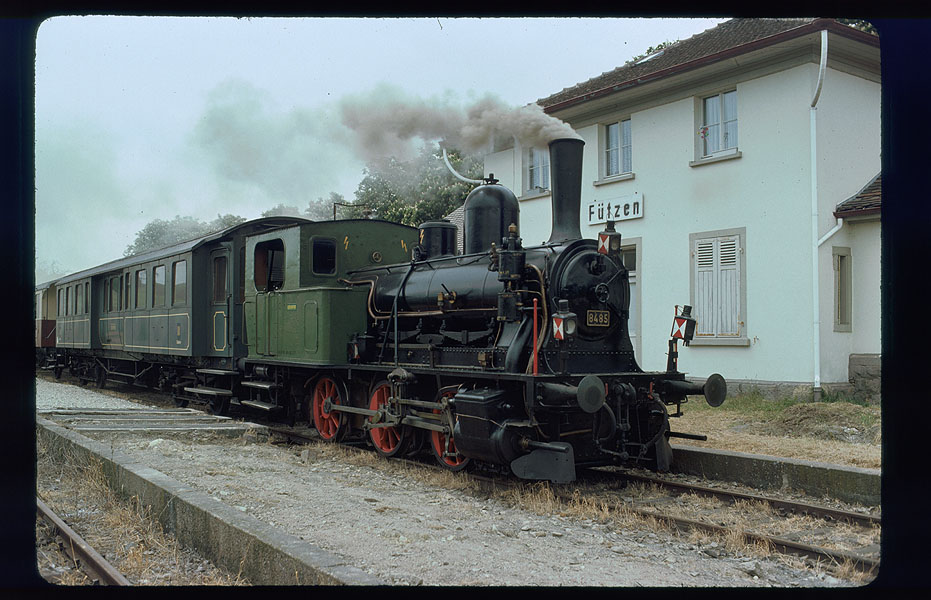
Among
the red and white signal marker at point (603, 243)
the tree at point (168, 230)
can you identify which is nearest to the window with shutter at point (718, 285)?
the red and white signal marker at point (603, 243)

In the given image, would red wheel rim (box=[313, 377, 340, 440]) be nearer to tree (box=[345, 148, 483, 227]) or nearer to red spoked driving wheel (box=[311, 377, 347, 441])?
red spoked driving wheel (box=[311, 377, 347, 441])

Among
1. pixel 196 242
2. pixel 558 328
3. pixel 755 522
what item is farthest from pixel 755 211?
pixel 196 242

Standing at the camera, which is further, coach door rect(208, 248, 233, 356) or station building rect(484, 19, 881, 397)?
coach door rect(208, 248, 233, 356)

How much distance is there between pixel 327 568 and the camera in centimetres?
391

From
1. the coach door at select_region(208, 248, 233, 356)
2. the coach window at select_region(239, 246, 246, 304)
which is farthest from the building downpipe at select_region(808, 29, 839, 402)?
the coach door at select_region(208, 248, 233, 356)

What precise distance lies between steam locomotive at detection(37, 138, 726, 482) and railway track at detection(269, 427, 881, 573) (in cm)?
34

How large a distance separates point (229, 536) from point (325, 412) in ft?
18.5

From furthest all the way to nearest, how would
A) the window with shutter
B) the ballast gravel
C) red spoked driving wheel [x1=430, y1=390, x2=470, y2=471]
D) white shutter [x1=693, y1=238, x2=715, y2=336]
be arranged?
1. white shutter [x1=693, y1=238, x2=715, y2=336]
2. the window with shutter
3. red spoked driving wheel [x1=430, y1=390, x2=470, y2=471]
4. the ballast gravel

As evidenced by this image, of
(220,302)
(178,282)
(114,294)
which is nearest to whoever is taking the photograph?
(220,302)

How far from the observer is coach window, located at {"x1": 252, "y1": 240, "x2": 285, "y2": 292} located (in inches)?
453

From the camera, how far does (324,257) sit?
10.6 metres

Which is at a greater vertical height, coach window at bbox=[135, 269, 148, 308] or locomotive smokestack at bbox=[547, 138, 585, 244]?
locomotive smokestack at bbox=[547, 138, 585, 244]

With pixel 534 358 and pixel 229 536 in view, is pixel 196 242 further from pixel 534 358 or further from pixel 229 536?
pixel 229 536

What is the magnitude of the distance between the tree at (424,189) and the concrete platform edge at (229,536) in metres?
19.3
